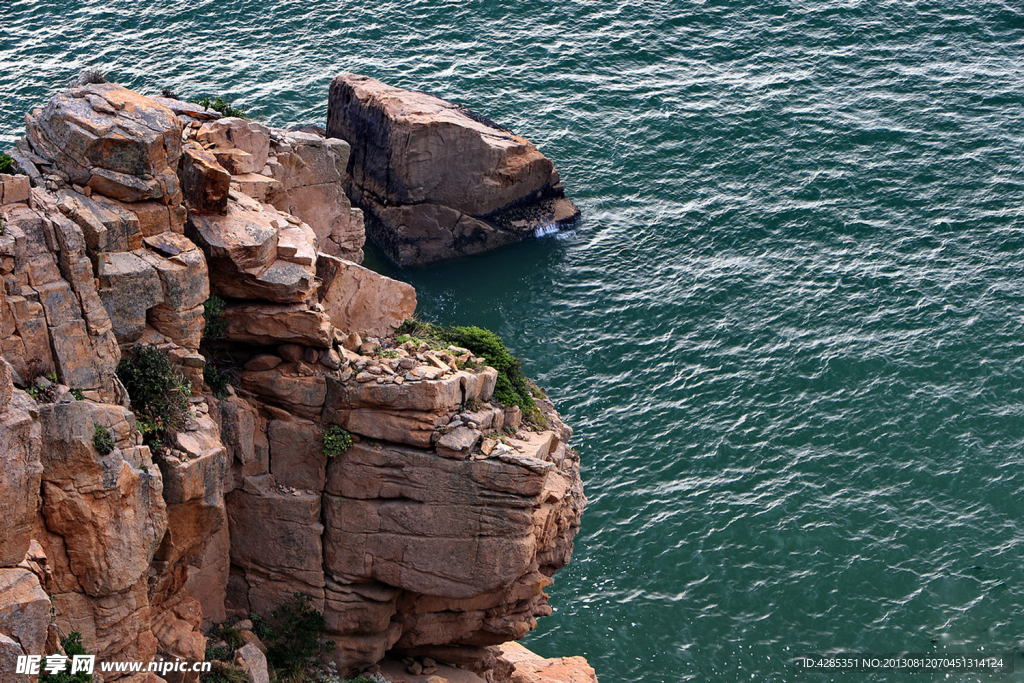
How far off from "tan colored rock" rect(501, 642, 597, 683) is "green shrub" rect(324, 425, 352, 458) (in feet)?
40.3

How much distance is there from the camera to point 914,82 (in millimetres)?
76312

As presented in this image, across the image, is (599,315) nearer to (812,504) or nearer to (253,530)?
(812,504)

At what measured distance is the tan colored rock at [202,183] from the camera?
112ft

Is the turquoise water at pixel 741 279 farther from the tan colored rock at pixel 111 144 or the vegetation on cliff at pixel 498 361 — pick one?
the tan colored rock at pixel 111 144

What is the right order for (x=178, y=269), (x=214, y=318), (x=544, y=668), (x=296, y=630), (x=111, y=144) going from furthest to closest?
(x=544, y=668)
(x=296, y=630)
(x=214, y=318)
(x=178, y=269)
(x=111, y=144)

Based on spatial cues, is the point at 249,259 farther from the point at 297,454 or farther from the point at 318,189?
the point at 318,189

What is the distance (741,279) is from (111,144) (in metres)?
40.0

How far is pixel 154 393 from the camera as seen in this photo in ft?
104

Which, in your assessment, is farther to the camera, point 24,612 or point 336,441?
point 336,441

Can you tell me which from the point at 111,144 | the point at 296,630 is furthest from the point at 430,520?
the point at 111,144

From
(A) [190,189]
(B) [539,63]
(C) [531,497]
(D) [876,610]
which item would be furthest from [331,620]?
(B) [539,63]

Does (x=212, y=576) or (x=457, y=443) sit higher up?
(x=457, y=443)

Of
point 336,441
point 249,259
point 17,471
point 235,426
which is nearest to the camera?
point 17,471

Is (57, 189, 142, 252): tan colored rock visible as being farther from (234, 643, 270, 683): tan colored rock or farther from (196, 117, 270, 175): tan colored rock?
(234, 643, 270, 683): tan colored rock
